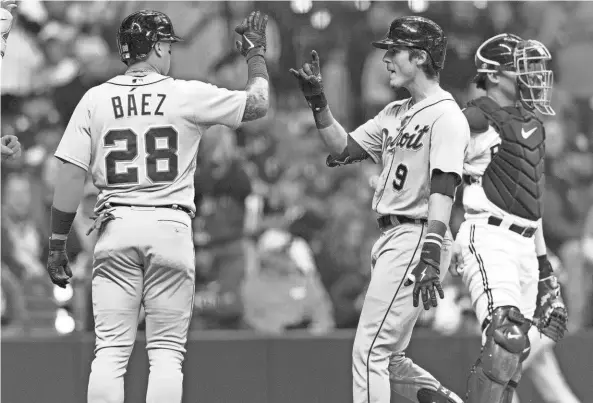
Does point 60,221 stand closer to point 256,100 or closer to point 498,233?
point 256,100

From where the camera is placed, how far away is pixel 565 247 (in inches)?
413

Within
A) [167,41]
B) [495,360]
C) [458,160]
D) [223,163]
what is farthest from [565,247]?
[167,41]

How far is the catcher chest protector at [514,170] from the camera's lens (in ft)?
22.6

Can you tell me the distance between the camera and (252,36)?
6422 mm

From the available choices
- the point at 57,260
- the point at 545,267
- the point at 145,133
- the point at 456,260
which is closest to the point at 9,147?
the point at 57,260

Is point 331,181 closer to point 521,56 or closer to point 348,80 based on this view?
point 348,80

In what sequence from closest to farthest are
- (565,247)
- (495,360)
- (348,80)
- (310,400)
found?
(495,360) < (310,400) < (565,247) < (348,80)

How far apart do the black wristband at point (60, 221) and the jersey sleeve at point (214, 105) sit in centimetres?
90

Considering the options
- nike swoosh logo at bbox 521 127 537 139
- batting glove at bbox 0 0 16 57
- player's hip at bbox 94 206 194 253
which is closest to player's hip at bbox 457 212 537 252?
nike swoosh logo at bbox 521 127 537 139

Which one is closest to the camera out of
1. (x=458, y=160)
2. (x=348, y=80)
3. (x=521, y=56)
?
(x=458, y=160)

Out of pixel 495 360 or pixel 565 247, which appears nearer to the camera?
pixel 495 360

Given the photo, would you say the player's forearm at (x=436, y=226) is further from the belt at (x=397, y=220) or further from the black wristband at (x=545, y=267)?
the black wristband at (x=545, y=267)

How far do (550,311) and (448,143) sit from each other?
1.87 meters

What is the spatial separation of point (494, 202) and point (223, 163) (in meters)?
3.35
